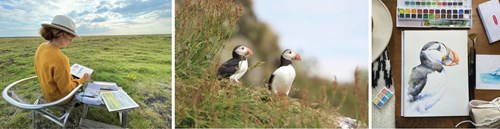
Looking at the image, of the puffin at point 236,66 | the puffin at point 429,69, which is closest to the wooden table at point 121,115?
the puffin at point 236,66

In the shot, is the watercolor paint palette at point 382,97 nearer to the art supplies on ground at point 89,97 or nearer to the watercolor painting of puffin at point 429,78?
the watercolor painting of puffin at point 429,78

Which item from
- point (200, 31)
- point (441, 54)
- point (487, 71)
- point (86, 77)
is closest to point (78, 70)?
point (86, 77)

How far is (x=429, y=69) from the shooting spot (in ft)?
17.4

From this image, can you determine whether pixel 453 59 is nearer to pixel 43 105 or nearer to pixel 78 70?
pixel 78 70

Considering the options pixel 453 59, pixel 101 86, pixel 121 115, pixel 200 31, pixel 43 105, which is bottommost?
pixel 121 115

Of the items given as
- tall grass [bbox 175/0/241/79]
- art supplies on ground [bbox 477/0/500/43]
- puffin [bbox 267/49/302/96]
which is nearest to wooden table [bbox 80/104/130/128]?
tall grass [bbox 175/0/241/79]

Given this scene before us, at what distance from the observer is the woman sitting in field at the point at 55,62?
16.0 feet

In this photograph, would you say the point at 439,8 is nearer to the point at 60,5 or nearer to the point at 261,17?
the point at 261,17

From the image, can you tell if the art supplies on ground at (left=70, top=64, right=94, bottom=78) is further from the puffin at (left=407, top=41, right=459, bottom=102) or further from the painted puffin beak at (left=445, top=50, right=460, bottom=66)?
the painted puffin beak at (left=445, top=50, right=460, bottom=66)

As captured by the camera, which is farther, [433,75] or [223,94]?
[433,75]

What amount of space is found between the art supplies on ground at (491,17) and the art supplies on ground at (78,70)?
129 inches

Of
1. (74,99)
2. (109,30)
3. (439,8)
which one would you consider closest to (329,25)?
(439,8)

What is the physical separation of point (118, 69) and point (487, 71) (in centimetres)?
308

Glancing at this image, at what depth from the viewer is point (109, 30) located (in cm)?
514
